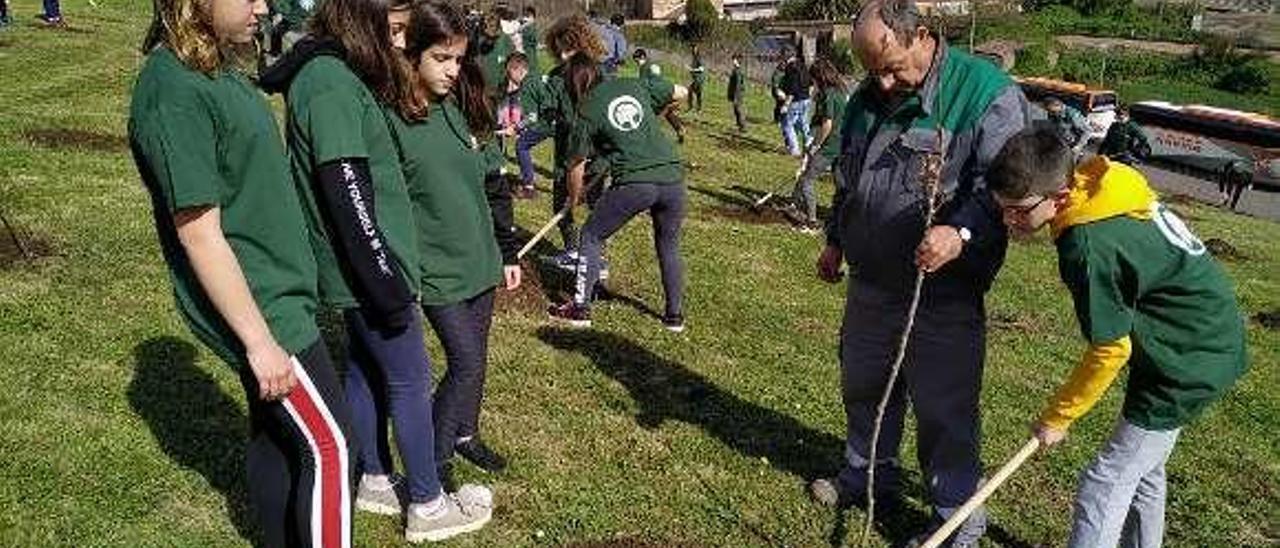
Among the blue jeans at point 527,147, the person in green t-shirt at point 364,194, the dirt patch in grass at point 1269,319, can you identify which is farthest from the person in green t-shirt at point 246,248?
the dirt patch in grass at point 1269,319

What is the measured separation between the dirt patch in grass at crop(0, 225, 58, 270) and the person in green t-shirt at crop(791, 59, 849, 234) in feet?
24.6

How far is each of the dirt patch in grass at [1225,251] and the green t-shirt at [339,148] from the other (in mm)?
13707

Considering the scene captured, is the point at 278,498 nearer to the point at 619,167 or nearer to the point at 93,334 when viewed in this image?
the point at 93,334

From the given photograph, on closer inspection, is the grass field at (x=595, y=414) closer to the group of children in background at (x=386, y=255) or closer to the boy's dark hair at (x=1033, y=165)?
the group of children in background at (x=386, y=255)

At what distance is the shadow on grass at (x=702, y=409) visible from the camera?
19.2ft

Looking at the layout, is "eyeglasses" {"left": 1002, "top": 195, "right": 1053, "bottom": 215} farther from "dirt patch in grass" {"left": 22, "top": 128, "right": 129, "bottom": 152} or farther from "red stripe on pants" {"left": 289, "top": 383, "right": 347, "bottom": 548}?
"dirt patch in grass" {"left": 22, "top": 128, "right": 129, "bottom": 152}

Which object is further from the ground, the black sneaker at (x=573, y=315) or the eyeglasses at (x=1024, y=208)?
the eyeglasses at (x=1024, y=208)

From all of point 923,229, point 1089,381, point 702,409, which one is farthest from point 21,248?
point 1089,381

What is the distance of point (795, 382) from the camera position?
705cm

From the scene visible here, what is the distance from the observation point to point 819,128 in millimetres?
13711

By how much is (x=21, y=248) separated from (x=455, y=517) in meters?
4.89

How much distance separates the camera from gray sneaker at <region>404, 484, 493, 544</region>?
4.43 meters

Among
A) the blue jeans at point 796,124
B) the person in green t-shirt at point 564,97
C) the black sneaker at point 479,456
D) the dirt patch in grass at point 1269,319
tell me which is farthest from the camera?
Answer: the blue jeans at point 796,124

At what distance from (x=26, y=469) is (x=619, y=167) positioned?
383 centimetres
